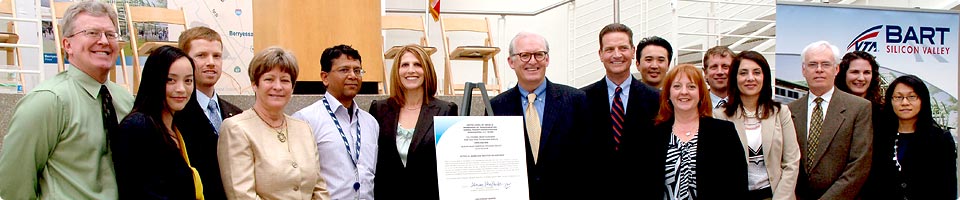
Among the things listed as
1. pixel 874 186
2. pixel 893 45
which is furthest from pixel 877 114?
pixel 893 45

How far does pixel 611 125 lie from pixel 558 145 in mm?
412

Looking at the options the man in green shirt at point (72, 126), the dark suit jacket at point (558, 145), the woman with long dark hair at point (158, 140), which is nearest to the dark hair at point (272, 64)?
the woman with long dark hair at point (158, 140)

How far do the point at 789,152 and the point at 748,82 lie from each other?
365mm

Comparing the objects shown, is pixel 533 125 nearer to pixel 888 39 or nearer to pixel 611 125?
pixel 611 125

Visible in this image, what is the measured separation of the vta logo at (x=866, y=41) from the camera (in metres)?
6.47

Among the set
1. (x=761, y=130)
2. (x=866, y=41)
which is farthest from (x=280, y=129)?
(x=866, y=41)

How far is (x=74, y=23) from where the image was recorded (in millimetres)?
2631

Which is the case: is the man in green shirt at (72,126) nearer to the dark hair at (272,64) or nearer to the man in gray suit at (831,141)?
the dark hair at (272,64)

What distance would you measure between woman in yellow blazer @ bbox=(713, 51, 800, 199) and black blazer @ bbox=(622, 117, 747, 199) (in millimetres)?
138

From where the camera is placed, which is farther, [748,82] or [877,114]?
[877,114]

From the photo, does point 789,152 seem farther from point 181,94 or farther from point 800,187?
point 181,94

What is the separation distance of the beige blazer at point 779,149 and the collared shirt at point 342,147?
161 centimetres

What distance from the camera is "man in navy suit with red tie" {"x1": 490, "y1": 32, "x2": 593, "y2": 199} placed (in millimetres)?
3381

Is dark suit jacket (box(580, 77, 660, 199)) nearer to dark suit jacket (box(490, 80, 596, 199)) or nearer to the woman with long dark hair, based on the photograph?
dark suit jacket (box(490, 80, 596, 199))
